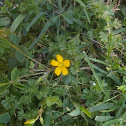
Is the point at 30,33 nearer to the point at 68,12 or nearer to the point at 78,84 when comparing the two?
the point at 68,12

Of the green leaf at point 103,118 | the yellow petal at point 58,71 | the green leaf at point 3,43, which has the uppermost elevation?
the green leaf at point 3,43

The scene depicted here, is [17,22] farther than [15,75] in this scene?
Yes

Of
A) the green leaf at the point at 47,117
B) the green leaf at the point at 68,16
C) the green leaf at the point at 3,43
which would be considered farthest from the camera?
the green leaf at the point at 68,16

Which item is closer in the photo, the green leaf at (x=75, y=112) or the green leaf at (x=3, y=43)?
the green leaf at (x=3, y=43)

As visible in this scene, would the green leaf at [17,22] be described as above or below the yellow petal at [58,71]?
above

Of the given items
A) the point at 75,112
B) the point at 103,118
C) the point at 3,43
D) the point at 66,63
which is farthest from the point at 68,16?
the point at 103,118

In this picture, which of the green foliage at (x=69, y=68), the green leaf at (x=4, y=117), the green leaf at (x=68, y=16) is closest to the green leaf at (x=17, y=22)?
the green foliage at (x=69, y=68)

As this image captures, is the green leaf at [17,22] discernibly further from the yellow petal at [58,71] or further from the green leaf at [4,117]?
the green leaf at [4,117]

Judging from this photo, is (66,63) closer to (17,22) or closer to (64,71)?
(64,71)

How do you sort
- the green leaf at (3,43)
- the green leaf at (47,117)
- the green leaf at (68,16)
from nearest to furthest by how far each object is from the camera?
the green leaf at (3,43)
the green leaf at (47,117)
the green leaf at (68,16)

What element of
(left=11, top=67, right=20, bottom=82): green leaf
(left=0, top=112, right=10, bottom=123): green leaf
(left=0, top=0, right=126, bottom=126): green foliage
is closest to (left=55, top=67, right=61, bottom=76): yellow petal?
(left=0, top=0, right=126, bottom=126): green foliage
